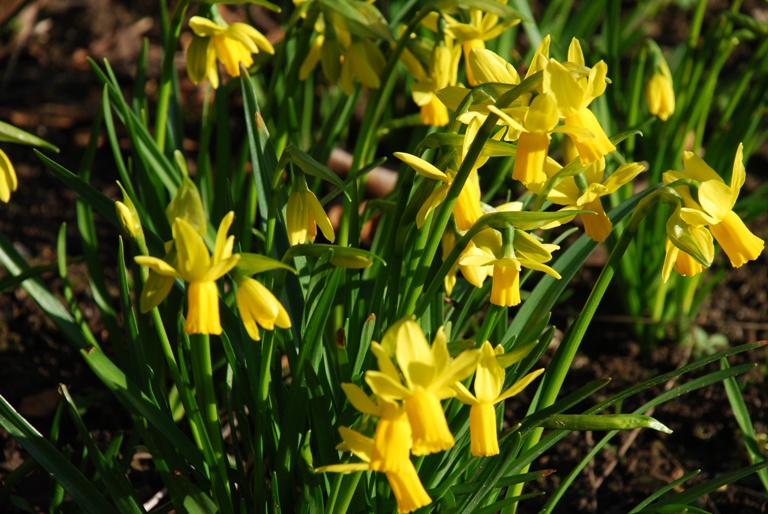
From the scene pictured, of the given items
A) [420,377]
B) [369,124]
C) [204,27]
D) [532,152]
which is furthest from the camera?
[369,124]

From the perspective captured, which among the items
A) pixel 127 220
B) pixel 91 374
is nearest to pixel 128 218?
pixel 127 220

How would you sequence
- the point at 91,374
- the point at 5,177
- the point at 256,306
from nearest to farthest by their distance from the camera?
the point at 256,306
the point at 5,177
the point at 91,374

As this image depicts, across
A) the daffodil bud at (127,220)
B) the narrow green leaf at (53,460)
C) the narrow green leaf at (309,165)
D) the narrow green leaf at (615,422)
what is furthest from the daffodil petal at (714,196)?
the narrow green leaf at (53,460)

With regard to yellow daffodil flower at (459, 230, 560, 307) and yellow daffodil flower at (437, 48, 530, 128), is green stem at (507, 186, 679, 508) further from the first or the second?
yellow daffodil flower at (437, 48, 530, 128)

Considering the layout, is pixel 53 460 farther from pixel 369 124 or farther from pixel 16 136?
pixel 369 124

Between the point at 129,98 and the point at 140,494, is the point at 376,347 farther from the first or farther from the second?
the point at 129,98

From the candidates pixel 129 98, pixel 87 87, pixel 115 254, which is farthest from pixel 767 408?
pixel 87 87
